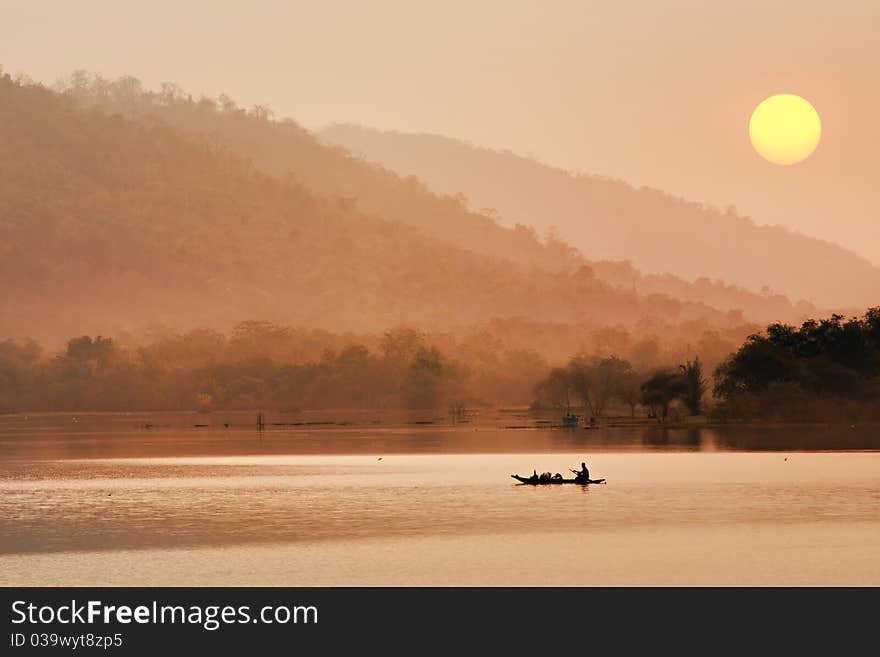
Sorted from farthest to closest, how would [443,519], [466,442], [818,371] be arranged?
[818,371] < [466,442] < [443,519]

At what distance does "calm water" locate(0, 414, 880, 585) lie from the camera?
51.0 m

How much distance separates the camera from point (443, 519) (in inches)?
2736

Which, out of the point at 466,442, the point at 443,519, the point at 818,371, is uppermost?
the point at 818,371

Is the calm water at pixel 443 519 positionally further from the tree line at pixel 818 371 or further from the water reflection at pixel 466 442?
the tree line at pixel 818 371

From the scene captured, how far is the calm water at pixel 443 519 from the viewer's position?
Answer: 5100cm

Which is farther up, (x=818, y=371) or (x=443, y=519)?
(x=818, y=371)

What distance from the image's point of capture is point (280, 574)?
165 feet

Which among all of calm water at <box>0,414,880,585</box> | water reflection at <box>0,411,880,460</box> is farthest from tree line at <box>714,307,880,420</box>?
calm water at <box>0,414,880,585</box>

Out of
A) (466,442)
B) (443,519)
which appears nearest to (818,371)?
(466,442)

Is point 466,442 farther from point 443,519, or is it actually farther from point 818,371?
point 443,519

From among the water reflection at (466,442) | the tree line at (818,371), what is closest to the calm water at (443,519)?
the water reflection at (466,442)

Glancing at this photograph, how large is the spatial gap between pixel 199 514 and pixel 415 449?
73.6 m
